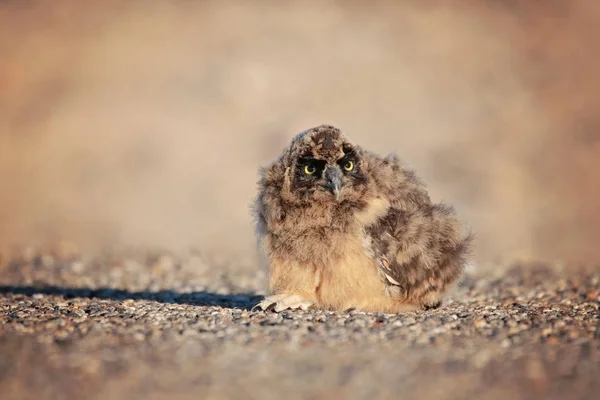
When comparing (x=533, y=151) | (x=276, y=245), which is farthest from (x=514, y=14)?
(x=276, y=245)

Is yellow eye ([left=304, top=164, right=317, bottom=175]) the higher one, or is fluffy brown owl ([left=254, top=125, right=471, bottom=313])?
yellow eye ([left=304, top=164, right=317, bottom=175])

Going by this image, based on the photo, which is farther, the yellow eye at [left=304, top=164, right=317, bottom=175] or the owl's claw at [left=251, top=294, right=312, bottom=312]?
the yellow eye at [left=304, top=164, right=317, bottom=175]

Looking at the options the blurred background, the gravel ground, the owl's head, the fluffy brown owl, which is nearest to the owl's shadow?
the gravel ground

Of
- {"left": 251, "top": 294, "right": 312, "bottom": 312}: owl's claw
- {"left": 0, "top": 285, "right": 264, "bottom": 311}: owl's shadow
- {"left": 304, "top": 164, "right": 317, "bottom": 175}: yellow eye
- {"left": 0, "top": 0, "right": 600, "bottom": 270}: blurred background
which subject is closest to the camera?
{"left": 251, "top": 294, "right": 312, "bottom": 312}: owl's claw

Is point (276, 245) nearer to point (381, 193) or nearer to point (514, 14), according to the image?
point (381, 193)

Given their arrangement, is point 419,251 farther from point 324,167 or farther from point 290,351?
point 290,351

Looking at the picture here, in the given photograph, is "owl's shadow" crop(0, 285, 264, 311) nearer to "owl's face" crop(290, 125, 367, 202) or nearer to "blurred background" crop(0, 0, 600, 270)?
"owl's face" crop(290, 125, 367, 202)

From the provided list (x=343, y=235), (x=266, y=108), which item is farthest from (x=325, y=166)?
(x=266, y=108)

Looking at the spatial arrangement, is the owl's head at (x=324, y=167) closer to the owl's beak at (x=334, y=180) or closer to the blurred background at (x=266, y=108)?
the owl's beak at (x=334, y=180)
